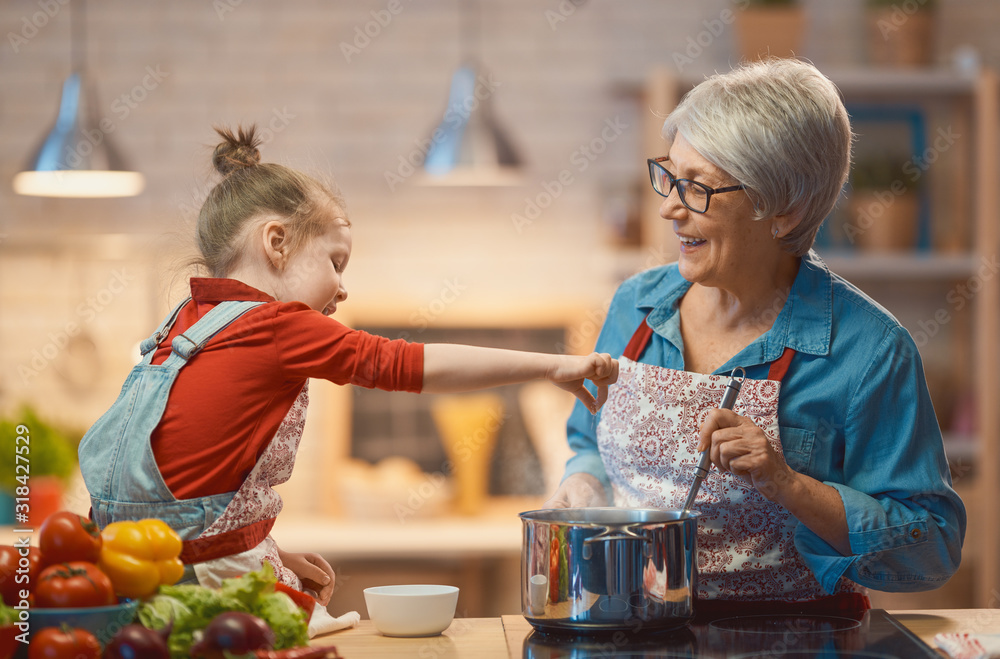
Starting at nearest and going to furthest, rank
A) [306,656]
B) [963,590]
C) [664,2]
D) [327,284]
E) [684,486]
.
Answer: [306,656]
[327,284]
[684,486]
[963,590]
[664,2]

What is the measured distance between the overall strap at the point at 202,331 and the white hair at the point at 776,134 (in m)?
0.71

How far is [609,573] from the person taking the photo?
1.13 meters

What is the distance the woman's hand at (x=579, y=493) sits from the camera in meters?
1.48

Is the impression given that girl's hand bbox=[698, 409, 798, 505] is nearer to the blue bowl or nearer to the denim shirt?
the denim shirt

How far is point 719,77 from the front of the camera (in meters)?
1.51

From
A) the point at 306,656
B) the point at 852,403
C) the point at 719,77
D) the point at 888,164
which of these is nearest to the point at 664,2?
the point at 888,164

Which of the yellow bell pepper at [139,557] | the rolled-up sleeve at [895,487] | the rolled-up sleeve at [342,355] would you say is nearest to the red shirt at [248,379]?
the rolled-up sleeve at [342,355]

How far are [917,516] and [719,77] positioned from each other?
28.2 inches

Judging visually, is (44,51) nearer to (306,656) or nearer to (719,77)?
(719,77)

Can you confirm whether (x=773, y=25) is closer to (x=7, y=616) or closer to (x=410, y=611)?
(x=410, y=611)

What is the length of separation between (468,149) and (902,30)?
1.64 m

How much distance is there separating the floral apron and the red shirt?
46 centimetres

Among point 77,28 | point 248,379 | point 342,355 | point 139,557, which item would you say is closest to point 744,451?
point 342,355

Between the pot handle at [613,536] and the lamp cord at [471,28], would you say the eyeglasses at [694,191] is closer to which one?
the pot handle at [613,536]
